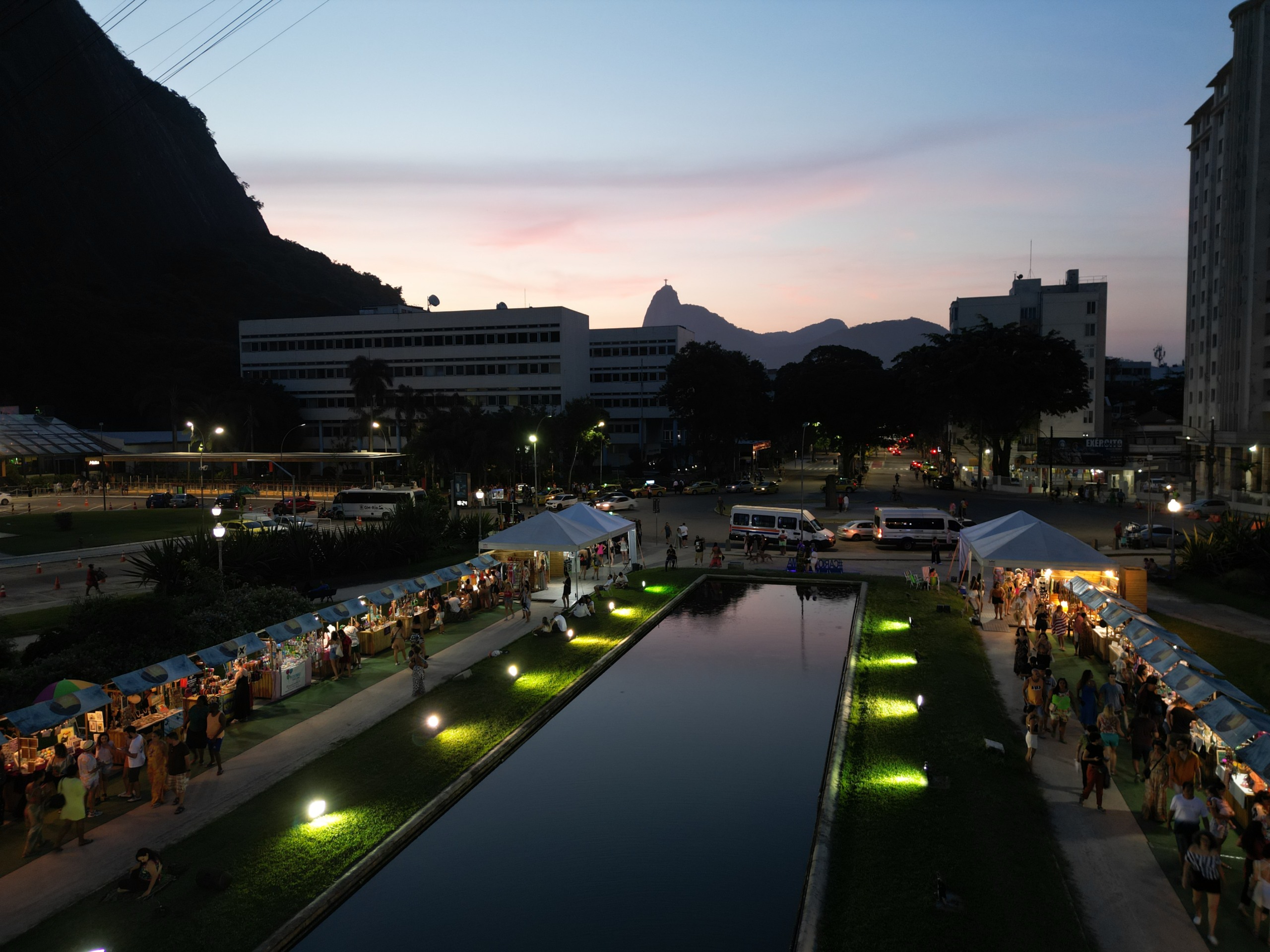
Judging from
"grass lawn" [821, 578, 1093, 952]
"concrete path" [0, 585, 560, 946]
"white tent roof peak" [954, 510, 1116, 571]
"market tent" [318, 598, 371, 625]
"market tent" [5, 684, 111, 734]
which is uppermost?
"white tent roof peak" [954, 510, 1116, 571]

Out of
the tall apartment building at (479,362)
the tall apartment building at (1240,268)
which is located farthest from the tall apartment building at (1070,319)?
the tall apartment building at (479,362)

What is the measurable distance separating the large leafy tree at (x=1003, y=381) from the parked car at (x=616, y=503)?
34.4m

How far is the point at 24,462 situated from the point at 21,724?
268 ft

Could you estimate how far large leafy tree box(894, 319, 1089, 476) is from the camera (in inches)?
2761

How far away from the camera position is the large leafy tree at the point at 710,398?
82438mm

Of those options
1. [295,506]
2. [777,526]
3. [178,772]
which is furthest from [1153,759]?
[295,506]

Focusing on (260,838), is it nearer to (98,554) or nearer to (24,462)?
(98,554)

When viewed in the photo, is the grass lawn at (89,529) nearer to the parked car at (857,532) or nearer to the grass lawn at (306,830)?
the grass lawn at (306,830)

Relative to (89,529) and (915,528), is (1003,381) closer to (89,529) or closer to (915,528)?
(915,528)

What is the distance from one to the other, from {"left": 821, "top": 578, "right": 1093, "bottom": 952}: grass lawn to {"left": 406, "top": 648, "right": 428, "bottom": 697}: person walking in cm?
907

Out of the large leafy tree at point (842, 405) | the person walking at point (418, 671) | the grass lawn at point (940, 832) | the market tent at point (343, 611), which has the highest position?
the large leafy tree at point (842, 405)

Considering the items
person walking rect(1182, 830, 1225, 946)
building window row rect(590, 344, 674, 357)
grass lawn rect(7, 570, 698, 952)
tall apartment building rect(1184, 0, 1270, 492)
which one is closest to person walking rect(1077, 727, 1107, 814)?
person walking rect(1182, 830, 1225, 946)

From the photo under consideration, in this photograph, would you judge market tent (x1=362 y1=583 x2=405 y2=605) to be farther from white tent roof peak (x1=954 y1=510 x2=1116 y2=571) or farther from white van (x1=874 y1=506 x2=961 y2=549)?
white van (x1=874 y1=506 x2=961 y2=549)

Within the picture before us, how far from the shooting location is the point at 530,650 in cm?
2227
